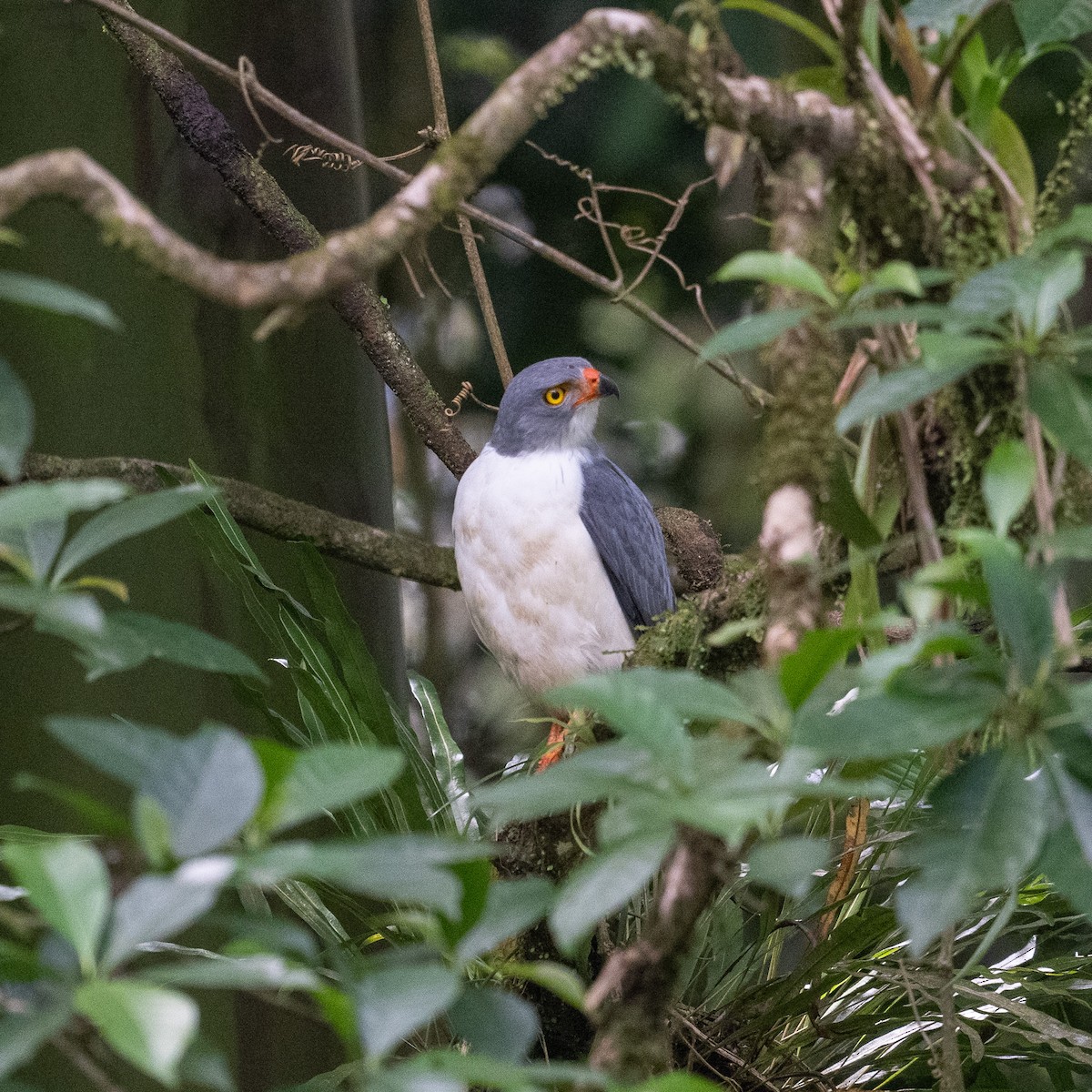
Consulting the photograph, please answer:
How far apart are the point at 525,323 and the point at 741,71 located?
2676mm

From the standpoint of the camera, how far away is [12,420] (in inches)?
29.7

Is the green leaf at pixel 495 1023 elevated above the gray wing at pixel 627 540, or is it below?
above

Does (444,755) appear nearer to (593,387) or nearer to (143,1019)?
(593,387)

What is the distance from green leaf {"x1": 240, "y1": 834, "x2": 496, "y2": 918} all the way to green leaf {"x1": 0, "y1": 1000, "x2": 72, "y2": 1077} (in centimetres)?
11

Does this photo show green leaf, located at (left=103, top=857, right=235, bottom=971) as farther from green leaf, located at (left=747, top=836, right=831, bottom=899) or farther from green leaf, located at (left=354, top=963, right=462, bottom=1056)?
green leaf, located at (left=747, top=836, right=831, bottom=899)

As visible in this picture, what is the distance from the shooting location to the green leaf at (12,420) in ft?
2.46

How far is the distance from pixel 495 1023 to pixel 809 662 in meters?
0.30

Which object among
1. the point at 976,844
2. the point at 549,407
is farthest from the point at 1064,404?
the point at 549,407

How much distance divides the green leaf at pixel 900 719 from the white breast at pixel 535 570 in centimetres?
170

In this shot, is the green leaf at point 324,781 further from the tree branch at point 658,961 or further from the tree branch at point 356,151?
the tree branch at point 356,151

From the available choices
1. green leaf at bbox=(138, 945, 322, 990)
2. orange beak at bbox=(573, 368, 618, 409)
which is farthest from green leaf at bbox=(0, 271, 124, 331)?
orange beak at bbox=(573, 368, 618, 409)

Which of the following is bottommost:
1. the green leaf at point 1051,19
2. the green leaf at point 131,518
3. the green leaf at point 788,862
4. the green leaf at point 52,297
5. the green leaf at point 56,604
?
the green leaf at point 788,862

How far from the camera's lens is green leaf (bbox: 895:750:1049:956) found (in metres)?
0.71

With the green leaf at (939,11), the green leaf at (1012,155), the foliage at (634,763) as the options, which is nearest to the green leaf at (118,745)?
the foliage at (634,763)
